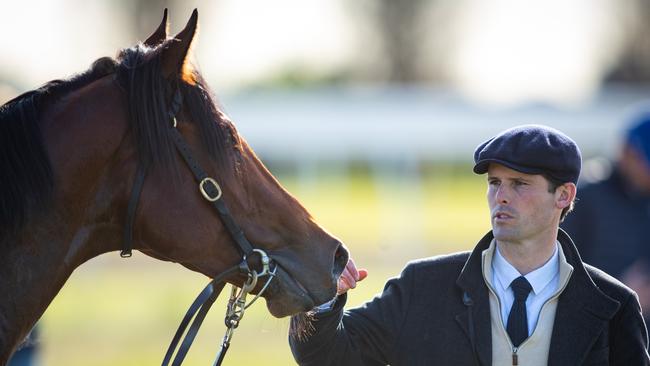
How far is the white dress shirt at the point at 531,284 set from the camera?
13.2 ft

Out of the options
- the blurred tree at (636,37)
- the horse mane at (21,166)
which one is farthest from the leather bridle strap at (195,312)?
the blurred tree at (636,37)

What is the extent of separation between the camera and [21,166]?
342 centimetres

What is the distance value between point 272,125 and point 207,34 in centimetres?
1152

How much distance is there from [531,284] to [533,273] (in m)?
0.05

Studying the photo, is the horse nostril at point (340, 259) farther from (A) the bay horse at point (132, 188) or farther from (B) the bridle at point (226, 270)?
(B) the bridle at point (226, 270)

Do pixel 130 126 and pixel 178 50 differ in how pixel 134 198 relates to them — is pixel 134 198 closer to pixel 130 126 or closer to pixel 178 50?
pixel 130 126

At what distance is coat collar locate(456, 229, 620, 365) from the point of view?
3926mm

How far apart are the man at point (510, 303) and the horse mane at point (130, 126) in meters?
0.77

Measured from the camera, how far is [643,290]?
6164mm

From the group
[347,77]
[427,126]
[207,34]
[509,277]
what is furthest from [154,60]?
[347,77]

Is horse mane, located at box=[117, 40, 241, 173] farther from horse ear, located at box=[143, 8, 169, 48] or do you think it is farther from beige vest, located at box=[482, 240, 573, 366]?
beige vest, located at box=[482, 240, 573, 366]

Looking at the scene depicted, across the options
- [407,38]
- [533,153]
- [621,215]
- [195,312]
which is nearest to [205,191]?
[195,312]

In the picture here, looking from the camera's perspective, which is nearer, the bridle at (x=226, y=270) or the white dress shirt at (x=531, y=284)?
the bridle at (x=226, y=270)

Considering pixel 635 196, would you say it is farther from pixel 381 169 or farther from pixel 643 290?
pixel 381 169
